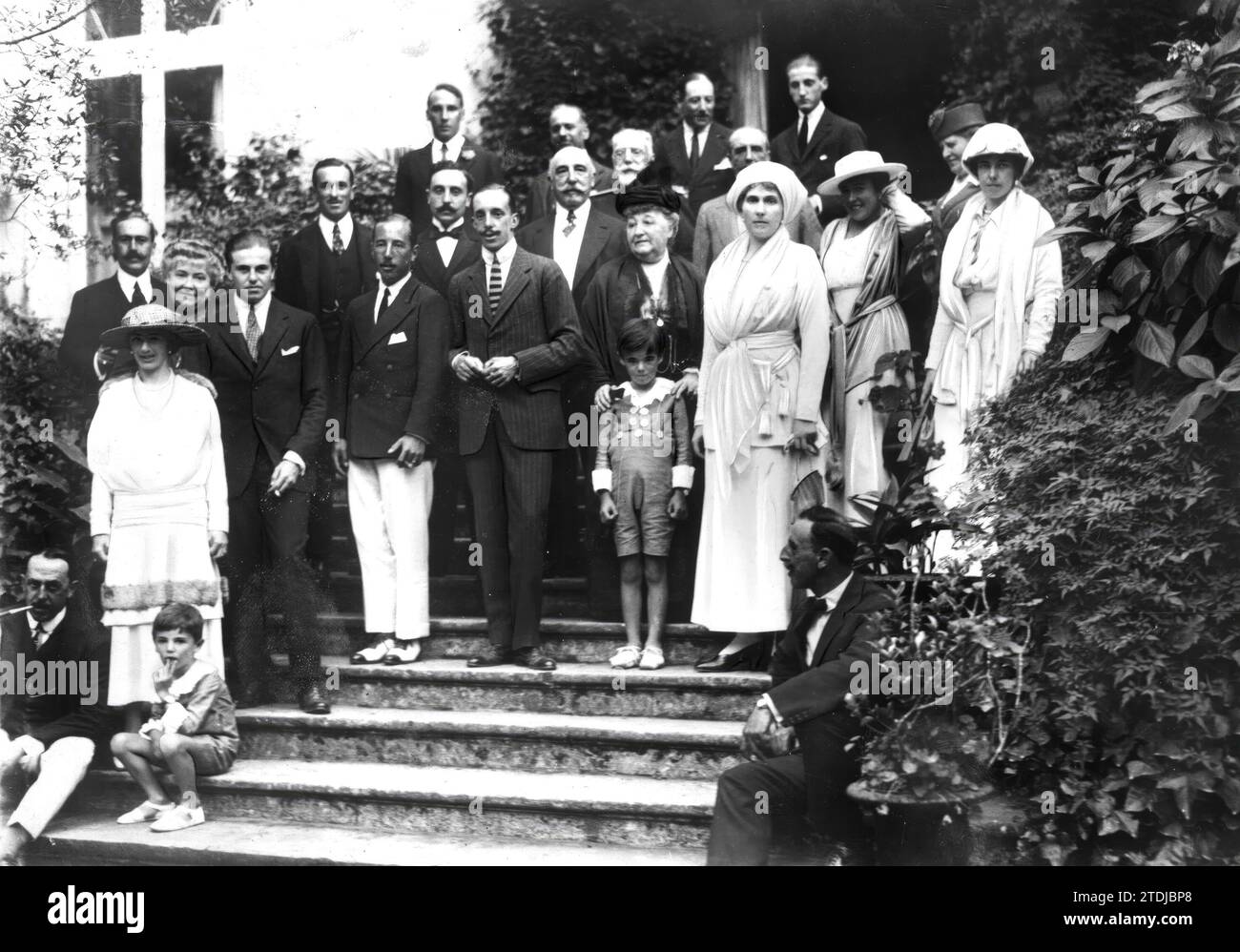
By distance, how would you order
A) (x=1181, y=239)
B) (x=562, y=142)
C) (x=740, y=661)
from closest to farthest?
(x=1181, y=239), (x=740, y=661), (x=562, y=142)

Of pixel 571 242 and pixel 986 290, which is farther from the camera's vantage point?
pixel 571 242

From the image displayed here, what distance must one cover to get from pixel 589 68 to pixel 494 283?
4.61ft

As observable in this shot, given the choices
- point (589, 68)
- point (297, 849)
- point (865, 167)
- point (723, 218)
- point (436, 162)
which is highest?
point (589, 68)

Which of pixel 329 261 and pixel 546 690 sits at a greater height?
pixel 329 261

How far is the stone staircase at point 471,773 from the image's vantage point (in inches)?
222

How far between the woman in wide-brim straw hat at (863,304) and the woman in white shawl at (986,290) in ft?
0.80

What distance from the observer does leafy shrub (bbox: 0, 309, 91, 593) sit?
22.0 feet

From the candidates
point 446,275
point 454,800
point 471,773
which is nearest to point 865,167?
point 446,275

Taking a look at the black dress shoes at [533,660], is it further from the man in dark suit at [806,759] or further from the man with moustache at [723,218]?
the man with moustache at [723,218]

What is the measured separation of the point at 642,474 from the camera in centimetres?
649

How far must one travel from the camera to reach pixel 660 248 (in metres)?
6.77

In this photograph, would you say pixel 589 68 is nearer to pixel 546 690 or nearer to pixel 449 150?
pixel 449 150

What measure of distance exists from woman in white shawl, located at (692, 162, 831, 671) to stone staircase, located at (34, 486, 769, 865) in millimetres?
312
